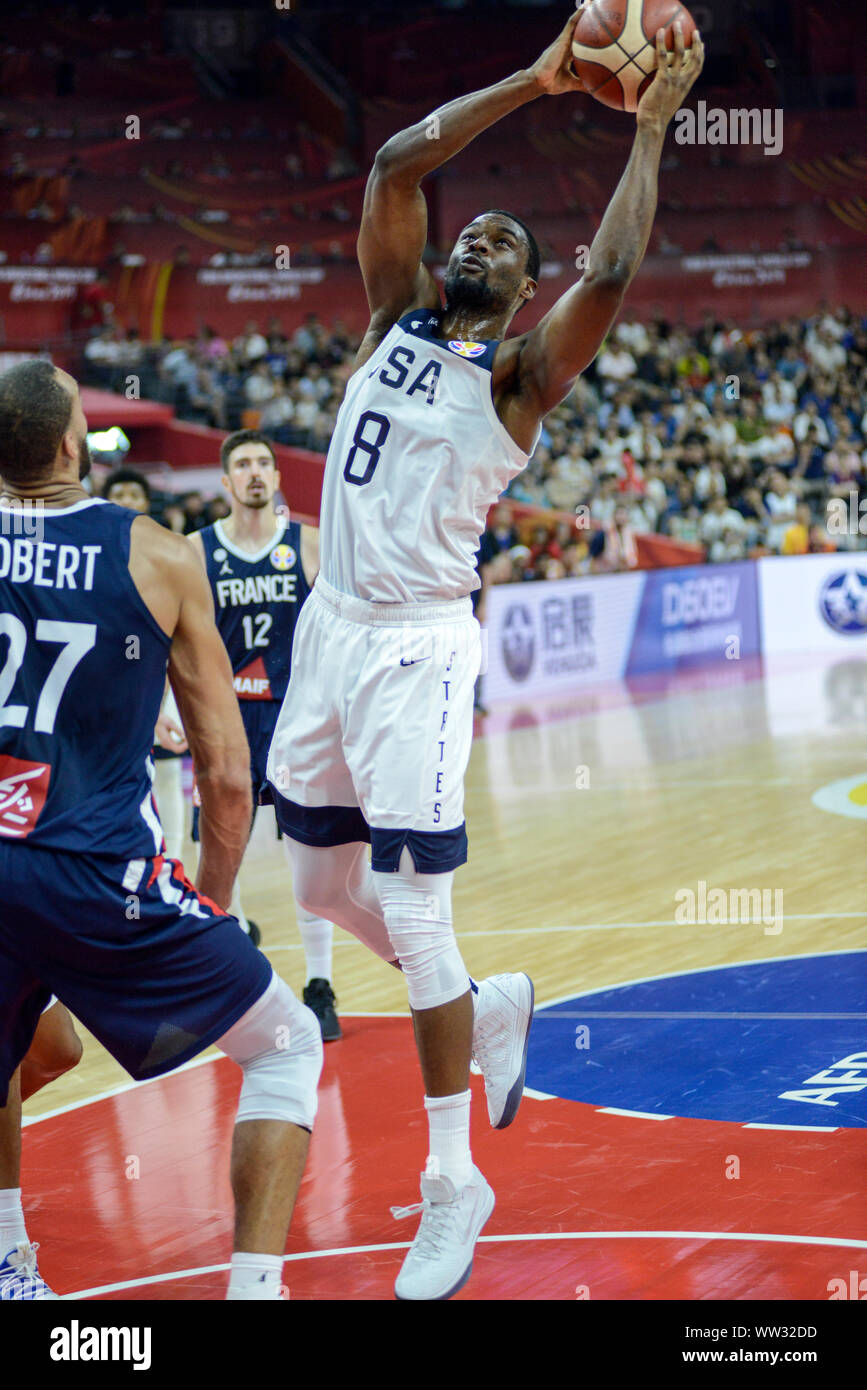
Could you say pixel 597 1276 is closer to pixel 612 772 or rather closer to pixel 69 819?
pixel 69 819

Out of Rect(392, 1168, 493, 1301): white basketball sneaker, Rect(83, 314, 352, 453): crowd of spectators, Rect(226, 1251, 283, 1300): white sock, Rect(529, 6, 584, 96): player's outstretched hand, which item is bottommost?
Rect(392, 1168, 493, 1301): white basketball sneaker

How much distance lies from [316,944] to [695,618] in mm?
13458

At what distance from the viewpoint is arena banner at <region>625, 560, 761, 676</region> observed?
17875mm

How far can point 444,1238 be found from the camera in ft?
11.7

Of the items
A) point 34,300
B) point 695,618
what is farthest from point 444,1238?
point 34,300

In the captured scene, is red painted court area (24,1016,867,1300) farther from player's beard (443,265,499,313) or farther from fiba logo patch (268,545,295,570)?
player's beard (443,265,499,313)

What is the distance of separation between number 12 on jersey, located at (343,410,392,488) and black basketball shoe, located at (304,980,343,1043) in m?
2.54

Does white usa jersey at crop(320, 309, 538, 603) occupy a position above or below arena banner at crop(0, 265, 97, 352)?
below

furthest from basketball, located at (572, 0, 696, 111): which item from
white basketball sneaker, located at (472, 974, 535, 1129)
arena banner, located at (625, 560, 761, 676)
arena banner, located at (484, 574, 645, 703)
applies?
arena banner, located at (625, 560, 761, 676)

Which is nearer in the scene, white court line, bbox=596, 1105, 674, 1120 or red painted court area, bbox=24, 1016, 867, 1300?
red painted court area, bbox=24, 1016, 867, 1300

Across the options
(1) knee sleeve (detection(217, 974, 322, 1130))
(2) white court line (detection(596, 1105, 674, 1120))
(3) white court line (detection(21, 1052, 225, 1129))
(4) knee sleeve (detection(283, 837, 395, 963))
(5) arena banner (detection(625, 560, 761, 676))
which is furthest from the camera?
(5) arena banner (detection(625, 560, 761, 676))

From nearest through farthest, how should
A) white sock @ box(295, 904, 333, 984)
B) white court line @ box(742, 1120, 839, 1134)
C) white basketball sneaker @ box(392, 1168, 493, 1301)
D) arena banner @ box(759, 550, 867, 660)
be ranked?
white basketball sneaker @ box(392, 1168, 493, 1301) < white court line @ box(742, 1120, 839, 1134) < white sock @ box(295, 904, 333, 984) < arena banner @ box(759, 550, 867, 660)

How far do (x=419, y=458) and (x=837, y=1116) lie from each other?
93.8 inches
